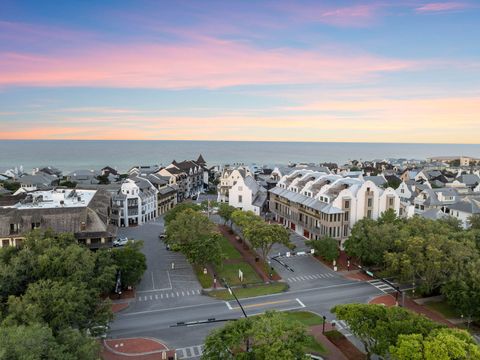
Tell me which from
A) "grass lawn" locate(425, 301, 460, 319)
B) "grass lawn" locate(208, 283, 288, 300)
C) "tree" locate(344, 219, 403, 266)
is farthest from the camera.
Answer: "tree" locate(344, 219, 403, 266)

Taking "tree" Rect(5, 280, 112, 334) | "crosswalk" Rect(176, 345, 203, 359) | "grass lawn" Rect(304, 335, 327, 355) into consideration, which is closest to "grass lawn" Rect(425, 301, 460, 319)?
"grass lawn" Rect(304, 335, 327, 355)

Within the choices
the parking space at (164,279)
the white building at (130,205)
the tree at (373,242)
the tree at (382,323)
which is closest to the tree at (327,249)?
the tree at (373,242)

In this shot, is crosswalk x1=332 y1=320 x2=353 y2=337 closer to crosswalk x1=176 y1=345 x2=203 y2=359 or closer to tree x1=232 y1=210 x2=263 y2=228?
crosswalk x1=176 y1=345 x2=203 y2=359

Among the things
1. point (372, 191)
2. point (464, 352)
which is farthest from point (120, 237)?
point (464, 352)

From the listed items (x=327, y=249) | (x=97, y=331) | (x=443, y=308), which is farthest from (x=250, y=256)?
(x=97, y=331)

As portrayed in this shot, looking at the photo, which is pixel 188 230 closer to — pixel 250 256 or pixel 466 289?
pixel 250 256

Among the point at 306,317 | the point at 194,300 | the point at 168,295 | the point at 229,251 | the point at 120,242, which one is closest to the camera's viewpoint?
the point at 306,317
